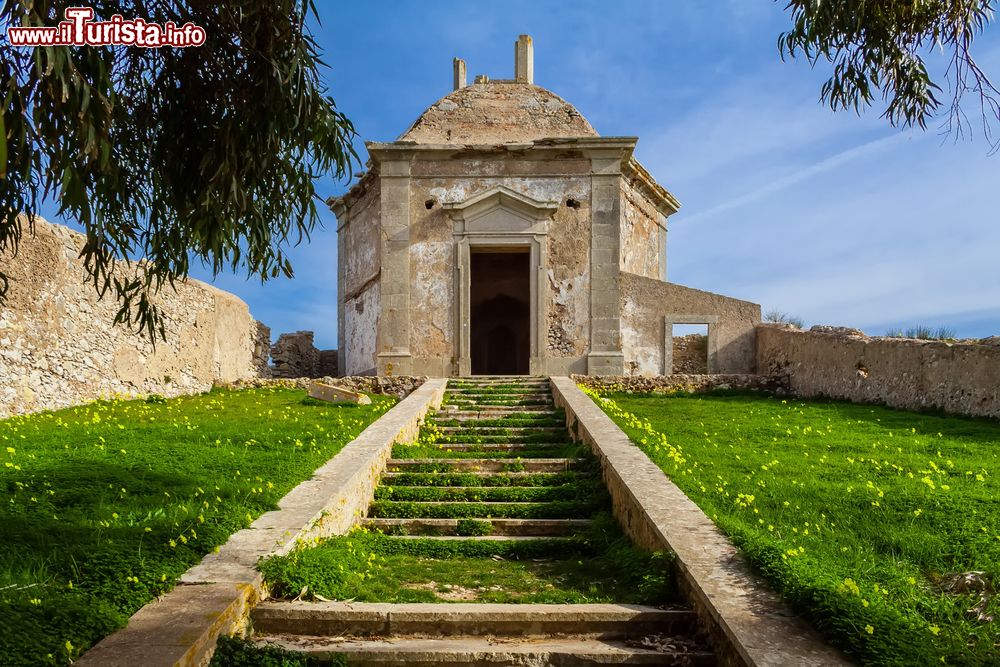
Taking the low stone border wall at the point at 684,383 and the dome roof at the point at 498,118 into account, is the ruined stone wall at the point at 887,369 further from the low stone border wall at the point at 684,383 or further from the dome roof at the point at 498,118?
the dome roof at the point at 498,118

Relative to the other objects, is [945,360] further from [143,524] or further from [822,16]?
[143,524]

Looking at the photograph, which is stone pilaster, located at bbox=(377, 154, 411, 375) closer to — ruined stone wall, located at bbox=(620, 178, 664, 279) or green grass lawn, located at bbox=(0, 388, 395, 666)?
ruined stone wall, located at bbox=(620, 178, 664, 279)

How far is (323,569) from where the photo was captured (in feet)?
16.9

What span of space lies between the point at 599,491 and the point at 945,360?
7.69 metres

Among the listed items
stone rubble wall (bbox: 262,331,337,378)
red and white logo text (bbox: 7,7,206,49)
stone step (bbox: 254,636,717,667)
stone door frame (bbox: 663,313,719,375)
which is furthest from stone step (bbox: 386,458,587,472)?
stone rubble wall (bbox: 262,331,337,378)

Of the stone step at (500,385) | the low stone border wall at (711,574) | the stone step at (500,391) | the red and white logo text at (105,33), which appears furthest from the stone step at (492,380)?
the red and white logo text at (105,33)

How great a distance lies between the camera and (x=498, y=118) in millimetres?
19703

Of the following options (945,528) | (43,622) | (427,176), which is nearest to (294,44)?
(43,622)

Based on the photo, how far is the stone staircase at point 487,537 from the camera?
4.30 m

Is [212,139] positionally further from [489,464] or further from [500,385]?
[500,385]

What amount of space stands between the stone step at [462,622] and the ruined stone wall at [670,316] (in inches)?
580

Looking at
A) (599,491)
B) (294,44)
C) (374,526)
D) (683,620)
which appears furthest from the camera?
(599,491)

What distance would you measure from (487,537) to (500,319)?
68.7ft

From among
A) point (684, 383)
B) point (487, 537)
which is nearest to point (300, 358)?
point (684, 383)
